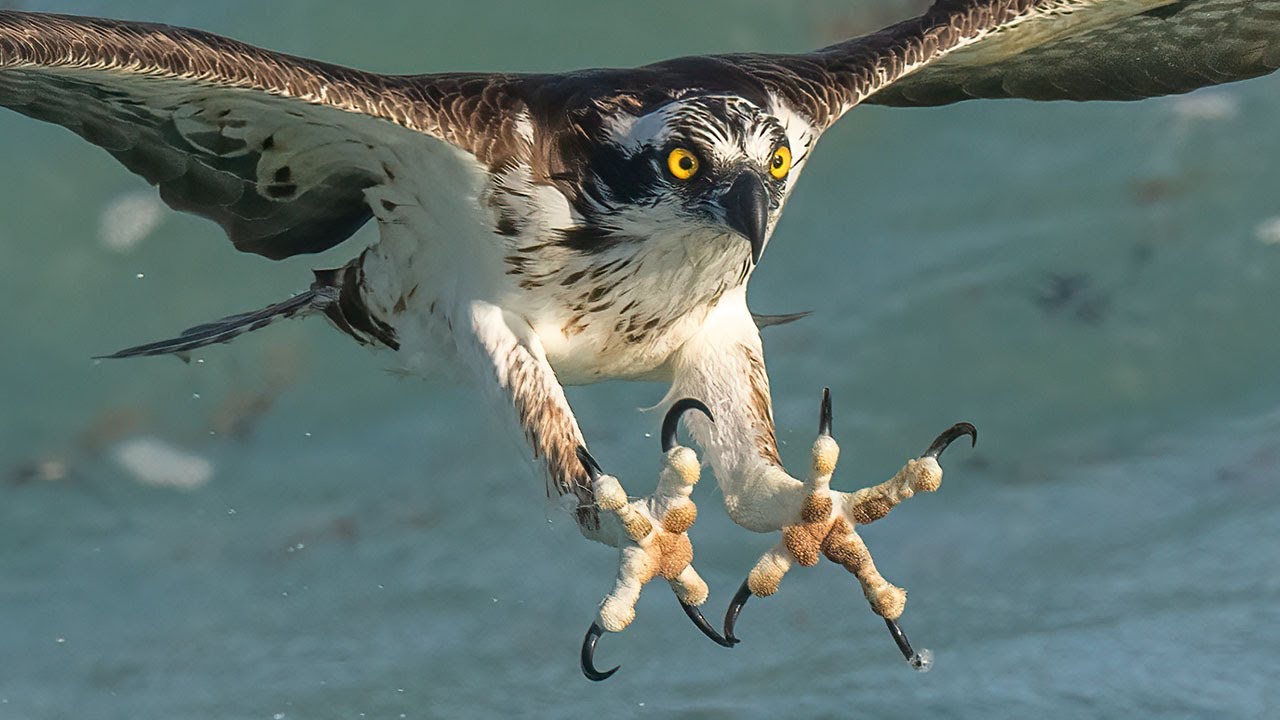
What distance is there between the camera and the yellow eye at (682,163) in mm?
5461

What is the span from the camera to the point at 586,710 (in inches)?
362

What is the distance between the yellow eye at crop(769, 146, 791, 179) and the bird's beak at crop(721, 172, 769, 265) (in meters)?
0.12

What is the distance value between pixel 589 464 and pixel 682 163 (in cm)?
95

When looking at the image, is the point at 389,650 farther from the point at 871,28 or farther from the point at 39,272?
the point at 871,28

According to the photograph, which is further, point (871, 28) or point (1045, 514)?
→ point (871, 28)

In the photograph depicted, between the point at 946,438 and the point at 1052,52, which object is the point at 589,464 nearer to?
the point at 946,438

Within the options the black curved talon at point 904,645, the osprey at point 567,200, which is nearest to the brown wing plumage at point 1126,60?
the osprey at point 567,200

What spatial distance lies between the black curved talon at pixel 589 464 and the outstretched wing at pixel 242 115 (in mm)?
956

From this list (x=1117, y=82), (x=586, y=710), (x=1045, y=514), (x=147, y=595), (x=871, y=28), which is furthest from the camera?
(x=871, y=28)

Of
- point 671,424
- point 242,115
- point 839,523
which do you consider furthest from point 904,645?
point 242,115

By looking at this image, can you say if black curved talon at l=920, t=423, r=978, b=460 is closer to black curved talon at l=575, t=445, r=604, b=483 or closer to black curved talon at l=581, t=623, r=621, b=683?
black curved talon at l=575, t=445, r=604, b=483

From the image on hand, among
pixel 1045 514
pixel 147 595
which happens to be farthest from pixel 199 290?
pixel 1045 514

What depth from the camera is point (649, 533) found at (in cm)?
536

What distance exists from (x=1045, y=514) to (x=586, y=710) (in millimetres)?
3009
